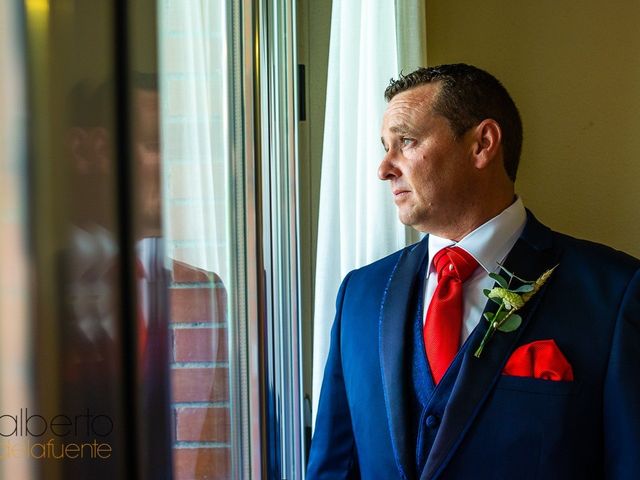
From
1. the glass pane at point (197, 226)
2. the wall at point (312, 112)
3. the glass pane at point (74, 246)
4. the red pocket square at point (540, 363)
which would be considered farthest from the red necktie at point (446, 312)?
the glass pane at point (74, 246)

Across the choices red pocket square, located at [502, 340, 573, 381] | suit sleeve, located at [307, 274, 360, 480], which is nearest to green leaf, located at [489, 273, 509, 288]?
red pocket square, located at [502, 340, 573, 381]

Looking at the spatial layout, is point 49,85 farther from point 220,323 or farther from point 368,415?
point 368,415

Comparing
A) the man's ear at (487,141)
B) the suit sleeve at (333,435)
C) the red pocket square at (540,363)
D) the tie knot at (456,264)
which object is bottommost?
the suit sleeve at (333,435)

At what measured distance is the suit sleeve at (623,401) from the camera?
112 centimetres

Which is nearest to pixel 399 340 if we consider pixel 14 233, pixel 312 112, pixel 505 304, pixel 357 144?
pixel 505 304

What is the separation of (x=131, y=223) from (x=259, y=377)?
0.63 meters

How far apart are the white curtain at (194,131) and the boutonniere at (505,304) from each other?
1.65ft

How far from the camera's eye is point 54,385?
0.36 metres

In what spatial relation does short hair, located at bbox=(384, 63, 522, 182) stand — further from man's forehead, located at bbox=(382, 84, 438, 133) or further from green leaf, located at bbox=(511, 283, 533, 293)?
green leaf, located at bbox=(511, 283, 533, 293)

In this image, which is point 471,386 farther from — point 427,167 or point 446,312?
point 427,167

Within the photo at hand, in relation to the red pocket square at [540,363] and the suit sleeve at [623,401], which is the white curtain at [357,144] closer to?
the red pocket square at [540,363]

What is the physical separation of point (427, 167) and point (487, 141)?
0.47 feet

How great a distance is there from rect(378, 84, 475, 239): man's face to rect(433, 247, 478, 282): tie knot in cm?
7

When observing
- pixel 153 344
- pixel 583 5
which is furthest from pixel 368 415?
pixel 583 5
